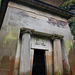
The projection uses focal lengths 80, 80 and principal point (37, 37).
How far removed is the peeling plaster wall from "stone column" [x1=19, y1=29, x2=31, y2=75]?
15.4 inches

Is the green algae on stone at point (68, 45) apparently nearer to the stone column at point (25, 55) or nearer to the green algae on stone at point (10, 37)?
the stone column at point (25, 55)

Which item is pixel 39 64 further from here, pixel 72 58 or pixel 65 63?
pixel 72 58

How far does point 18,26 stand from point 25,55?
5.28 ft

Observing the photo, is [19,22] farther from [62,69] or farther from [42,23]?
[62,69]

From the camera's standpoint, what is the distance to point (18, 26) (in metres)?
4.35

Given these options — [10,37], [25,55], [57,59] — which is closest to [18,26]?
[10,37]

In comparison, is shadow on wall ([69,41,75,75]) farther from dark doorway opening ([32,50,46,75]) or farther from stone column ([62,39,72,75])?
dark doorway opening ([32,50,46,75])

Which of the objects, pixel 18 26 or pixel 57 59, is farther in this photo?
pixel 57 59

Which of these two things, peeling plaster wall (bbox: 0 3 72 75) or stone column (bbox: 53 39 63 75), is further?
stone column (bbox: 53 39 63 75)

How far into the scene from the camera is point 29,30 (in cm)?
441

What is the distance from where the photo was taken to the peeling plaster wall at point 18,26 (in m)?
3.51

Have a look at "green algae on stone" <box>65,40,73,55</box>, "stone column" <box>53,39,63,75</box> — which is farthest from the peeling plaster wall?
"stone column" <box>53,39,63,75</box>

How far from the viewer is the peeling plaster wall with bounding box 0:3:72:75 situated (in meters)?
3.51

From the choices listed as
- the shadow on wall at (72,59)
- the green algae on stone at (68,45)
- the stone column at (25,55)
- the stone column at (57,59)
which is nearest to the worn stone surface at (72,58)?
the shadow on wall at (72,59)
